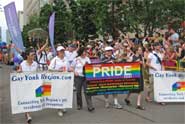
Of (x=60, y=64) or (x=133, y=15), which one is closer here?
(x=60, y=64)

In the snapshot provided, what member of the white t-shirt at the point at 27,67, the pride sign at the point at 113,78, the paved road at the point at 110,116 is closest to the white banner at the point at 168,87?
the paved road at the point at 110,116

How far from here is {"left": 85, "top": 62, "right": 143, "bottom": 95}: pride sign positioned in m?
12.5

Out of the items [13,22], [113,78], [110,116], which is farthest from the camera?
[13,22]

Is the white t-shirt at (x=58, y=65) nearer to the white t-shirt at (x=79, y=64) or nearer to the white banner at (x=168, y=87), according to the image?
the white t-shirt at (x=79, y=64)

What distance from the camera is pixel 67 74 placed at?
1164 cm

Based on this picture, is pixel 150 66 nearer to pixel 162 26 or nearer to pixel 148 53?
pixel 148 53

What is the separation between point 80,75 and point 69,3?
1369 inches

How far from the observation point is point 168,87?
13.2 meters

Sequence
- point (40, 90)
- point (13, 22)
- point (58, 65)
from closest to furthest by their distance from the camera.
Answer: point (40, 90)
point (58, 65)
point (13, 22)

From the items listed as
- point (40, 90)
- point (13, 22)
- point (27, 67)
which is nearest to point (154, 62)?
point (40, 90)

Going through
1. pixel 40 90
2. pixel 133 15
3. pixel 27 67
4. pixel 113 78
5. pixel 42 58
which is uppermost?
pixel 133 15

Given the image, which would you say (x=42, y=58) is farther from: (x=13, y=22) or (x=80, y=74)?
(x=80, y=74)

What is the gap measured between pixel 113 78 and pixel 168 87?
166 centimetres

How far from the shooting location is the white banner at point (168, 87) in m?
13.2
